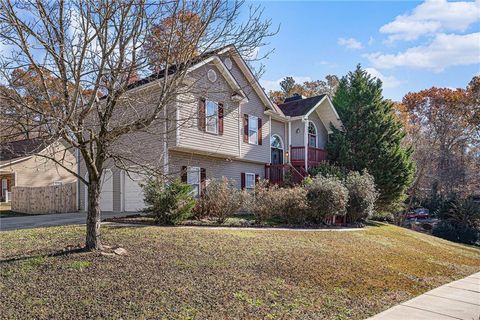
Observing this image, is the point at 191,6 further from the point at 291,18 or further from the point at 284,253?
the point at 284,253

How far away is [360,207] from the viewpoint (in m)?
17.6

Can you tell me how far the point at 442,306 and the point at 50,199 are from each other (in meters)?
18.9

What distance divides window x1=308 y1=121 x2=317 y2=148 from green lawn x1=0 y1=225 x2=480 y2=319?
49.2 feet

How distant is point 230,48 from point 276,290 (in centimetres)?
465

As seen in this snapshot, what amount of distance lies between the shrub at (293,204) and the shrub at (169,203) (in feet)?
13.1

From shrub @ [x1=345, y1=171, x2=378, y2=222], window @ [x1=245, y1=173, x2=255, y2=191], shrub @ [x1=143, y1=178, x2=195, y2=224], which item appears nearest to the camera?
shrub @ [x1=143, y1=178, x2=195, y2=224]

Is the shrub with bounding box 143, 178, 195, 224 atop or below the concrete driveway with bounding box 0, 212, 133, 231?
atop

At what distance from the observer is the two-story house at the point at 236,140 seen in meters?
17.2

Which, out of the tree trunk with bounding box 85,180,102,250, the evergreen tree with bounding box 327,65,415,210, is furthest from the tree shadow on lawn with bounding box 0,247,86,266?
the evergreen tree with bounding box 327,65,415,210

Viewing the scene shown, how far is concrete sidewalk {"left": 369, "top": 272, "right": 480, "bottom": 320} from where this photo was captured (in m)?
6.22

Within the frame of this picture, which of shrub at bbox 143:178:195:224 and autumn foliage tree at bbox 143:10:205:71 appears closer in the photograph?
autumn foliage tree at bbox 143:10:205:71

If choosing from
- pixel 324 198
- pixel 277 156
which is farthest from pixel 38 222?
pixel 277 156

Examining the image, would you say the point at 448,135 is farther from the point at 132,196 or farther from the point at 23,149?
the point at 23,149

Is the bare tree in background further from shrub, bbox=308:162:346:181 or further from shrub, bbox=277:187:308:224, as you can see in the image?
shrub, bbox=308:162:346:181
